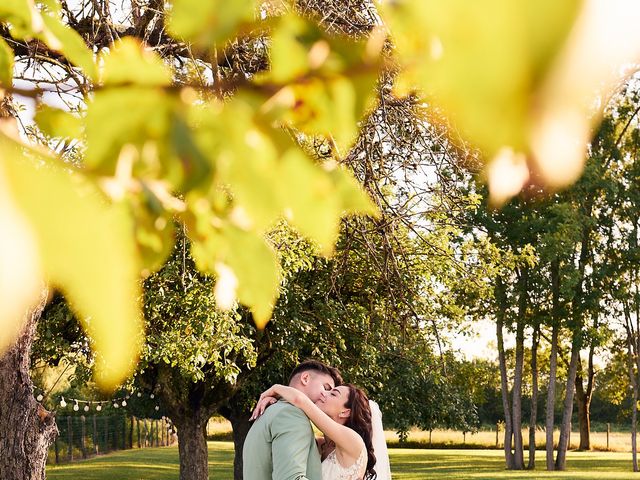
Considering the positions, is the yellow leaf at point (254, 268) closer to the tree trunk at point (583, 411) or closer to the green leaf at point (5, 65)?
the green leaf at point (5, 65)

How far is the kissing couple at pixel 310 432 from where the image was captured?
390 centimetres

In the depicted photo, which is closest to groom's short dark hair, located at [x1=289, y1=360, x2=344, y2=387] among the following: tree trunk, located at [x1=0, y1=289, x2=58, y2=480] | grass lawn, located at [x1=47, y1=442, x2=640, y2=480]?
tree trunk, located at [x1=0, y1=289, x2=58, y2=480]

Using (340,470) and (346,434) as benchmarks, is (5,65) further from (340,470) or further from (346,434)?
(340,470)

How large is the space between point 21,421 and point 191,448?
1125cm

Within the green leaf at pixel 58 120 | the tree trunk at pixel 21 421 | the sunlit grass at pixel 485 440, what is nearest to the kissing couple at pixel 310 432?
the green leaf at pixel 58 120

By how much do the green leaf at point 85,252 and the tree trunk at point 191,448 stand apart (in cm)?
1826

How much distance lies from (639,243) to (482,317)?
18.2ft

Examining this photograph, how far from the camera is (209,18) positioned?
0.68 metres

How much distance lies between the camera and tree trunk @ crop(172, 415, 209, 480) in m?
18.1

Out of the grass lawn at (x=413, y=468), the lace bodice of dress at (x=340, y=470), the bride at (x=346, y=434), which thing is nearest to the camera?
the bride at (x=346, y=434)

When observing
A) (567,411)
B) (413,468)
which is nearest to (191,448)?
(413,468)

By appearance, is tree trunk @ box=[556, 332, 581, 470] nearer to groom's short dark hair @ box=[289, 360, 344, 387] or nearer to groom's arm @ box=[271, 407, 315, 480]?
groom's short dark hair @ box=[289, 360, 344, 387]

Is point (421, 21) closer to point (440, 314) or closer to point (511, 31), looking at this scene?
point (511, 31)

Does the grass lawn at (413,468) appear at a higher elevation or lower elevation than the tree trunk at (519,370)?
lower
